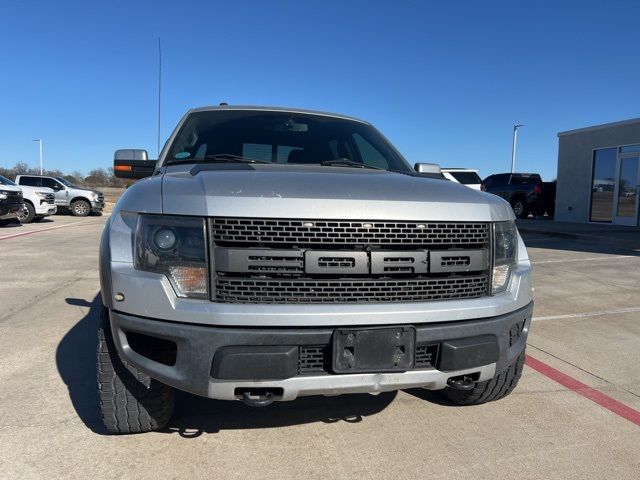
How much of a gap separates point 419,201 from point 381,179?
377 millimetres

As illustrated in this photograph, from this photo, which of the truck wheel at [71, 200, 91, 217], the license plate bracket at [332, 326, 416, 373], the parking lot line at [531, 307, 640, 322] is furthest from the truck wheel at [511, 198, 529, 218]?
the license plate bracket at [332, 326, 416, 373]

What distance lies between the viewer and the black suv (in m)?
20.0

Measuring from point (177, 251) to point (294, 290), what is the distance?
518 millimetres

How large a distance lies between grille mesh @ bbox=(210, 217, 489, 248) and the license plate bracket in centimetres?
38

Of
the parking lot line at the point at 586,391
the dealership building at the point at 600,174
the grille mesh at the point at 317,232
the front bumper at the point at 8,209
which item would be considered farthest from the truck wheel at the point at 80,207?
the grille mesh at the point at 317,232

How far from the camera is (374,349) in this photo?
2.01 m

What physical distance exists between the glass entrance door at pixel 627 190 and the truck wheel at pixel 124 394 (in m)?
17.2

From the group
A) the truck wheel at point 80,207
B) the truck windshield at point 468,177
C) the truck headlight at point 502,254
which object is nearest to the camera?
the truck headlight at point 502,254

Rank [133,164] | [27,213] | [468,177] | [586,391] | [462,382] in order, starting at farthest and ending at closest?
[468,177] → [27,213] → [133,164] → [586,391] → [462,382]

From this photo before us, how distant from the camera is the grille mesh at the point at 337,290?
1990 millimetres

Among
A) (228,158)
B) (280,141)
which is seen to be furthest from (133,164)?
(280,141)

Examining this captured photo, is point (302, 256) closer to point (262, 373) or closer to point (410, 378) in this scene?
point (262, 373)

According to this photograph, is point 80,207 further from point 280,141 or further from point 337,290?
point 337,290

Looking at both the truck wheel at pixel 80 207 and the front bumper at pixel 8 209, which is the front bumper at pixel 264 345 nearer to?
the front bumper at pixel 8 209
